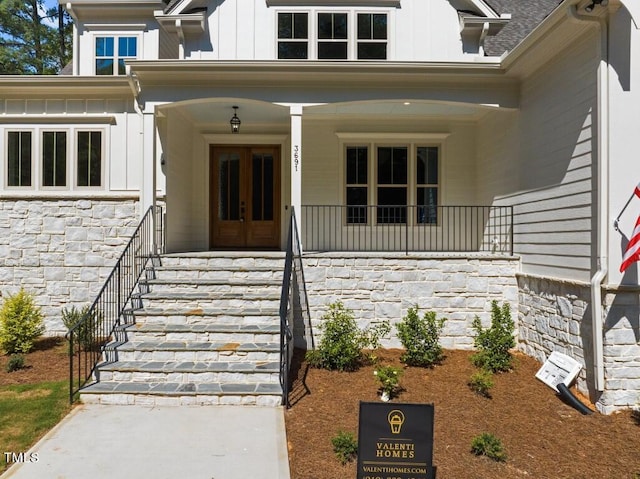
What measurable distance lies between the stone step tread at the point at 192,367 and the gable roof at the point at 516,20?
750 centimetres

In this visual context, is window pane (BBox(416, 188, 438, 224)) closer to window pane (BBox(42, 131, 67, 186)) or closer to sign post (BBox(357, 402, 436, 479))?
sign post (BBox(357, 402, 436, 479))

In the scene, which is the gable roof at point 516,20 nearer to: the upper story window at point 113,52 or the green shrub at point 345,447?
the upper story window at point 113,52

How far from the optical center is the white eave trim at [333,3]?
28.1 ft

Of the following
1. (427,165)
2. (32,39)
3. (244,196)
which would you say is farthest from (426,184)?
(32,39)

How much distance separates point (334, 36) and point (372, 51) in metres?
0.79

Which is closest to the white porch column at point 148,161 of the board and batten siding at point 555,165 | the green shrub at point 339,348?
the green shrub at point 339,348

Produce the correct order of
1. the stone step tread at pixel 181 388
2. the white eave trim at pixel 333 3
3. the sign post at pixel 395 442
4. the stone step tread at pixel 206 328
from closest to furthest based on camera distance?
the sign post at pixel 395 442
the stone step tread at pixel 181 388
the stone step tread at pixel 206 328
the white eave trim at pixel 333 3

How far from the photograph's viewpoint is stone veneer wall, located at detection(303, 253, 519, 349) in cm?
720

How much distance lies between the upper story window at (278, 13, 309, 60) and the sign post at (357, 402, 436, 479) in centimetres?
718

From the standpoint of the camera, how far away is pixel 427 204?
375 inches

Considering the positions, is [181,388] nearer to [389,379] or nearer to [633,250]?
[389,379]

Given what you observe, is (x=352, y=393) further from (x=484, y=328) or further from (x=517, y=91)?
(x=517, y=91)

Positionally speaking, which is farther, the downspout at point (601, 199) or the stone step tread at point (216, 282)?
the stone step tread at point (216, 282)

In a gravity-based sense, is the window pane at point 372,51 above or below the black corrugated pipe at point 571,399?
above
